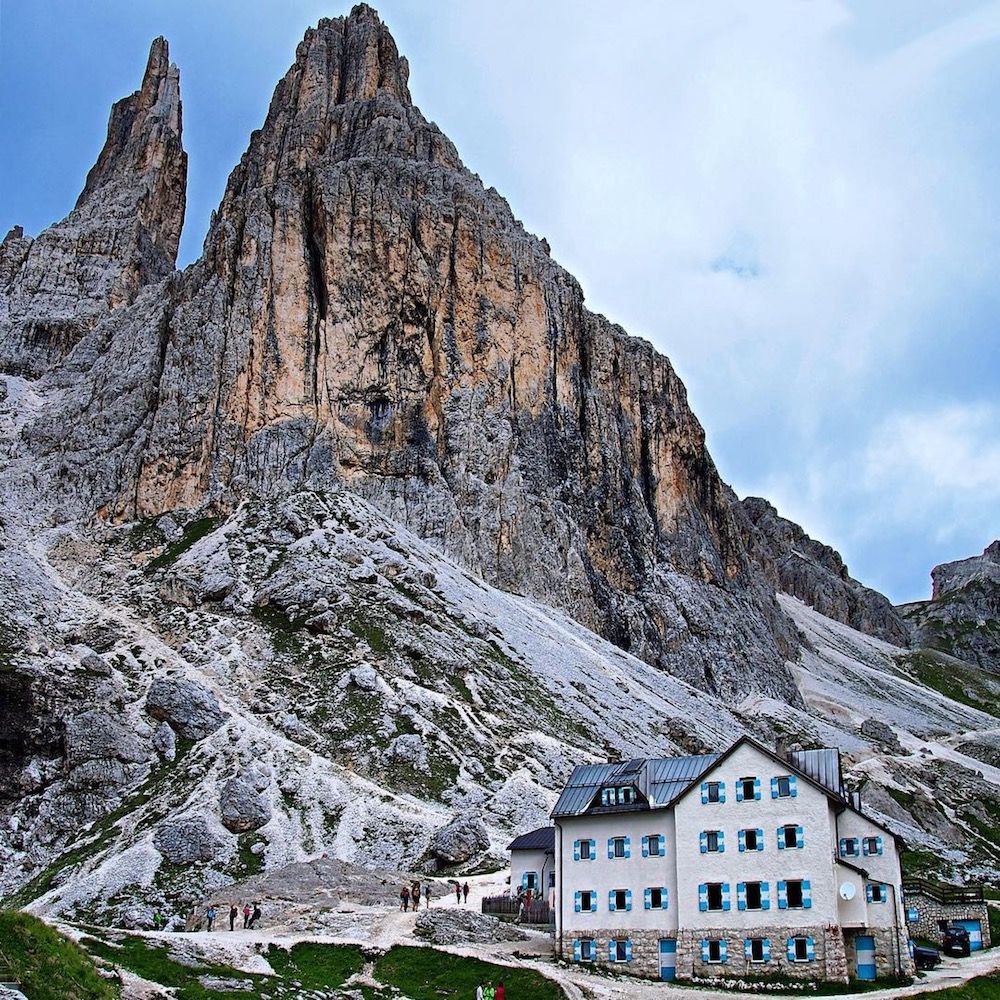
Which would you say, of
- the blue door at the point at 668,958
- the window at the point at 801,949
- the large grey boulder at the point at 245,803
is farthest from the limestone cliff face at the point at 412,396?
the window at the point at 801,949

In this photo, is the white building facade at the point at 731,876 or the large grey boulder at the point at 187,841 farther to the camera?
the large grey boulder at the point at 187,841

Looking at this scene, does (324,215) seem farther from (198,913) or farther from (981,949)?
(981,949)

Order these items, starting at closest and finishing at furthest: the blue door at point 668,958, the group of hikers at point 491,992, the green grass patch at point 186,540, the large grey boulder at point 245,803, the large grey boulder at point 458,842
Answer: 1. the group of hikers at point 491,992
2. the blue door at point 668,958
3. the large grey boulder at point 458,842
4. the large grey boulder at point 245,803
5. the green grass patch at point 186,540

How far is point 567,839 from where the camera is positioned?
48438mm

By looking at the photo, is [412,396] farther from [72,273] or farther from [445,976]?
[445,976]

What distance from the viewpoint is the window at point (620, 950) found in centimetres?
4451

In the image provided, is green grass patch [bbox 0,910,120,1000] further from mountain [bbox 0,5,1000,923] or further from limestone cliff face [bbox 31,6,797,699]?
limestone cliff face [bbox 31,6,797,699]

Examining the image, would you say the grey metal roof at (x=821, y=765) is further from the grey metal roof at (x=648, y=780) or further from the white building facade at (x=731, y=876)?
the grey metal roof at (x=648, y=780)

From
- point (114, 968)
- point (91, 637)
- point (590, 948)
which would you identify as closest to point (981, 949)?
point (590, 948)

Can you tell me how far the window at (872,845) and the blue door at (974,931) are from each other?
12.5m

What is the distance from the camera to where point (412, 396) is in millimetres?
135500

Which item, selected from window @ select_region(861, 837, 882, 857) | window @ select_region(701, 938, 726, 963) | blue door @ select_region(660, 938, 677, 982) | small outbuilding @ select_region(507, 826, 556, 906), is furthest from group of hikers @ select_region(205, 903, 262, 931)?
window @ select_region(861, 837, 882, 857)

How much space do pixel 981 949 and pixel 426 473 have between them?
87.1 metres

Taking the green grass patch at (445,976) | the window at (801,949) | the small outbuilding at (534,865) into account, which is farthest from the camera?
the small outbuilding at (534,865)
